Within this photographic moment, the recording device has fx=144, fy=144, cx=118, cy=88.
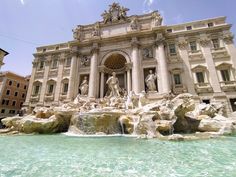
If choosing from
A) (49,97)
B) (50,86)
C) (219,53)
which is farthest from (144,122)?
(50,86)

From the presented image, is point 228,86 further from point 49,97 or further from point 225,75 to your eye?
point 49,97

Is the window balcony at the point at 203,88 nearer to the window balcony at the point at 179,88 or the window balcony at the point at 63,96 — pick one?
the window balcony at the point at 179,88

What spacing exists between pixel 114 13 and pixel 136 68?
11116 millimetres

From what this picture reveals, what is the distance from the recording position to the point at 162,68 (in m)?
17.7

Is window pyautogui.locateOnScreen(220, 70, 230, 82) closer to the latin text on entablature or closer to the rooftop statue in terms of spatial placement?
the rooftop statue

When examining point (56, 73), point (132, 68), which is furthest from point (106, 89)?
point (56, 73)

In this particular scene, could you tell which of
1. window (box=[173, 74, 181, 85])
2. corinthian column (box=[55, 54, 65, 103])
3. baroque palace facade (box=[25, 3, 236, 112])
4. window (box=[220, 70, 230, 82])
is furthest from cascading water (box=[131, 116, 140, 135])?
corinthian column (box=[55, 54, 65, 103])

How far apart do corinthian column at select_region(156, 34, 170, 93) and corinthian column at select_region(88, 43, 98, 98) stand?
27.3ft

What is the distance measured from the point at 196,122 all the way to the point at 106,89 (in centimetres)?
1252

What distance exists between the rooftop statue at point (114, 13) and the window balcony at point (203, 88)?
1460cm

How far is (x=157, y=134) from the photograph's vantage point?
322 inches

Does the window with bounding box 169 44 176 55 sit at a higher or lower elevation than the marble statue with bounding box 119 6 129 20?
lower

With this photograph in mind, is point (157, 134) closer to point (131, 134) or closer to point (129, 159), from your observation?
point (131, 134)

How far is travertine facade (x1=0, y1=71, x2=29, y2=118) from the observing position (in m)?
27.3
